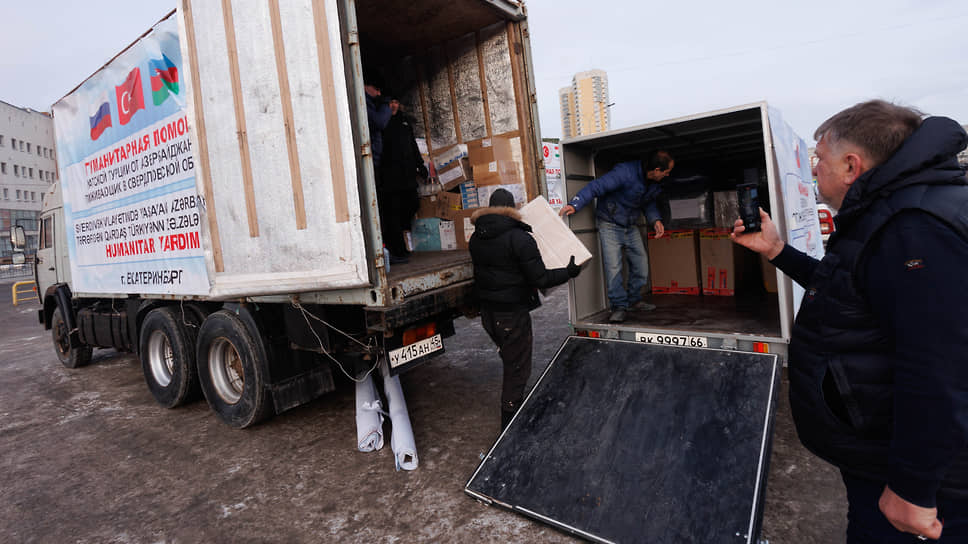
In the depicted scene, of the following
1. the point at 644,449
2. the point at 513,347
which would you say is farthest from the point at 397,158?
the point at 644,449

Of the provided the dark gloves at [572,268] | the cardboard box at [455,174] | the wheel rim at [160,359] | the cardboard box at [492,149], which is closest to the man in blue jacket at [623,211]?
the cardboard box at [492,149]

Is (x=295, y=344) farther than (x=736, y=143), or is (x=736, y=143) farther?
(x=736, y=143)

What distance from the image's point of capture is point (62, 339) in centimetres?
731

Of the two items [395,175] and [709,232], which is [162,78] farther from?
[709,232]

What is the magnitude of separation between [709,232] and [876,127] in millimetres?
4686

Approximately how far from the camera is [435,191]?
17.5ft

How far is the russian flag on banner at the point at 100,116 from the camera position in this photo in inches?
189

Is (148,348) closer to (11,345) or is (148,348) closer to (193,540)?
(193,540)

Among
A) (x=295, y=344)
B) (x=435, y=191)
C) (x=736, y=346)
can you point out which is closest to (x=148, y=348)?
(x=295, y=344)

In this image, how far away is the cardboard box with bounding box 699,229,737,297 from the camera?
5820mm

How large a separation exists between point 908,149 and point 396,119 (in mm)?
3992

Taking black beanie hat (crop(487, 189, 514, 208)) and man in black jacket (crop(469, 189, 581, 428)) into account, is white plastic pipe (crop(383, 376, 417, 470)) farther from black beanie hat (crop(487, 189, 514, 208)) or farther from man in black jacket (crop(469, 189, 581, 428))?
black beanie hat (crop(487, 189, 514, 208))

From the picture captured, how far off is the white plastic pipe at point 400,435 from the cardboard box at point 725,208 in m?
4.08

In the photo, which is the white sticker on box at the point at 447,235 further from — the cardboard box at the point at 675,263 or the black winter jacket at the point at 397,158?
the cardboard box at the point at 675,263
